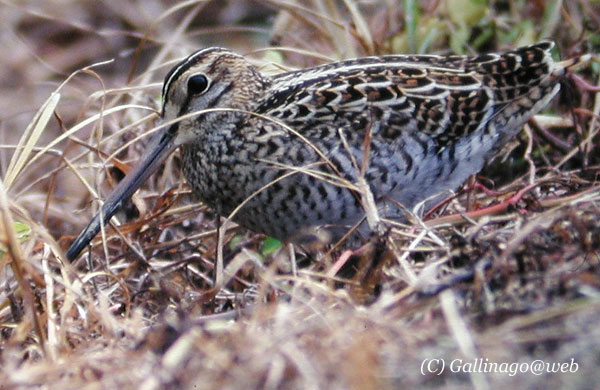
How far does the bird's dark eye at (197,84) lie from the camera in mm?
3244

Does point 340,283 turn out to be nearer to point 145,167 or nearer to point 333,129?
point 333,129

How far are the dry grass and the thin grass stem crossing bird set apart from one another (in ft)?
0.58

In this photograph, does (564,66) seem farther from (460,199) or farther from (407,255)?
(407,255)

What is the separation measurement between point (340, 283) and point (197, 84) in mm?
903

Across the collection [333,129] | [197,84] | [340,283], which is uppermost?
[197,84]

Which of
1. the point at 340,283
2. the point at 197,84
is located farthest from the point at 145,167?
the point at 340,283

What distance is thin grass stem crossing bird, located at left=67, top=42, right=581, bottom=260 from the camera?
10.1 feet

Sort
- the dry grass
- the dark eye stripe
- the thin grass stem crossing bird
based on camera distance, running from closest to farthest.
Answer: the dry grass, the thin grass stem crossing bird, the dark eye stripe

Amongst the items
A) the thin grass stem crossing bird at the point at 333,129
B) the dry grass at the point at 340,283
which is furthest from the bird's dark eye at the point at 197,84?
the dry grass at the point at 340,283

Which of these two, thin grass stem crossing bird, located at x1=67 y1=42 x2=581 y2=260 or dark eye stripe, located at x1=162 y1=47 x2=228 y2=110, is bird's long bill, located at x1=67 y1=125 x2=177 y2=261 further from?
dark eye stripe, located at x1=162 y1=47 x2=228 y2=110

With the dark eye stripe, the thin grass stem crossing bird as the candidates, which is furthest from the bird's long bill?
the dark eye stripe

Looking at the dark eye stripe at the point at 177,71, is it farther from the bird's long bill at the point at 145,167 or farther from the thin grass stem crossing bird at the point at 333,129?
the bird's long bill at the point at 145,167

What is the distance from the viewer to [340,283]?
9.46 ft

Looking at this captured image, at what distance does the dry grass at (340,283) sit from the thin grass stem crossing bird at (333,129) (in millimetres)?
178
